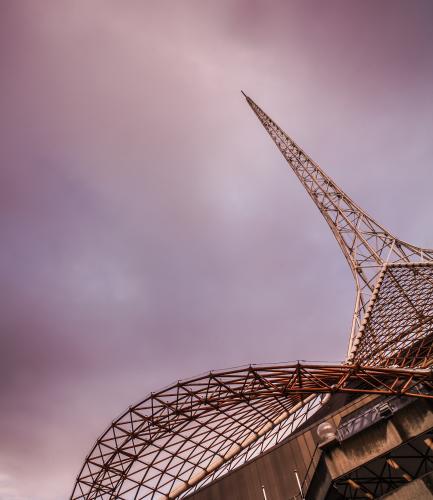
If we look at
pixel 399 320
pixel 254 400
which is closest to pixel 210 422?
pixel 254 400

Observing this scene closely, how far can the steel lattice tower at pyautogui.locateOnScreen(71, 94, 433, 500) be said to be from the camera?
2380 cm

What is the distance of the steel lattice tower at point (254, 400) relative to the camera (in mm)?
23797

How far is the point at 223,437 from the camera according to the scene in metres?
35.7

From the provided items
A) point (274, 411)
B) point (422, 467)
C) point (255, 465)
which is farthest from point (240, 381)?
point (255, 465)

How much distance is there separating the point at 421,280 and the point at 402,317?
503 cm

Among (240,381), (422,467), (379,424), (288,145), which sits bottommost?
(422,467)

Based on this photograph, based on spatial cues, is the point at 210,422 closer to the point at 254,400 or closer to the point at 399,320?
the point at 254,400

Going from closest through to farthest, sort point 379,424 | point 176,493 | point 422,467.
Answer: point 379,424
point 422,467
point 176,493

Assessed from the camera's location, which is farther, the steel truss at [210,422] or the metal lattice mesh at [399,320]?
the metal lattice mesh at [399,320]

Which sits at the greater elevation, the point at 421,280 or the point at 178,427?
the point at 421,280

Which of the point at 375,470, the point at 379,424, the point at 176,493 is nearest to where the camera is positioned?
the point at 379,424

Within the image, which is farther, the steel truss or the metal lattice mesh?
the metal lattice mesh

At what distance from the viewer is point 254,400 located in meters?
30.0

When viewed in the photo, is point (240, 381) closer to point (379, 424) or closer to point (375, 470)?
point (379, 424)
